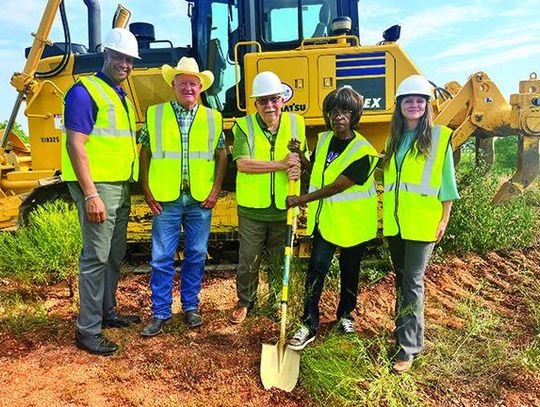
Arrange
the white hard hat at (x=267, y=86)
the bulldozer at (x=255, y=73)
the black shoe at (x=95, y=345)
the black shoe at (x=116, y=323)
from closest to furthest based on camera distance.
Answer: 1. the black shoe at (x=95, y=345)
2. the white hard hat at (x=267, y=86)
3. the black shoe at (x=116, y=323)
4. the bulldozer at (x=255, y=73)

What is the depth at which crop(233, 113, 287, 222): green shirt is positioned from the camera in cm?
368

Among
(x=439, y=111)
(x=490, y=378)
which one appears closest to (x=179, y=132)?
(x=490, y=378)

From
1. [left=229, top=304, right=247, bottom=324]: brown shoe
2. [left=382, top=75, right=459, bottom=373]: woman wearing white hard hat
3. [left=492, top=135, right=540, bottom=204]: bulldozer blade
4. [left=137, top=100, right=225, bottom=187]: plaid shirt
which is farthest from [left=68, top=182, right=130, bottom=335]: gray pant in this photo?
[left=492, top=135, right=540, bottom=204]: bulldozer blade

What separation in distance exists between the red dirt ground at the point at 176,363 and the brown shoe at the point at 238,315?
2.4 inches

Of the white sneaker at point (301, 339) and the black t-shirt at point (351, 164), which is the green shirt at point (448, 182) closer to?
the black t-shirt at point (351, 164)

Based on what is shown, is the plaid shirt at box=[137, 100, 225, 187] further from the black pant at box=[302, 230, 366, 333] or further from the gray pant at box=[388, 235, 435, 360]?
the gray pant at box=[388, 235, 435, 360]

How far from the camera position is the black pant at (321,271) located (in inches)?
138

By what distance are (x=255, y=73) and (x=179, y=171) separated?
6.58 feet

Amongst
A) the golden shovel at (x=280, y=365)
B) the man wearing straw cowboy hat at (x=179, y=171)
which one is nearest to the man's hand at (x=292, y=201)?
the man wearing straw cowboy hat at (x=179, y=171)

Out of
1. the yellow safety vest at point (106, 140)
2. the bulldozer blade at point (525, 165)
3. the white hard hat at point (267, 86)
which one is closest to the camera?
the yellow safety vest at point (106, 140)

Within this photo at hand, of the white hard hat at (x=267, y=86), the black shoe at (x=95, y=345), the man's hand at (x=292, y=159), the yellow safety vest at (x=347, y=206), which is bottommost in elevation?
the black shoe at (x=95, y=345)

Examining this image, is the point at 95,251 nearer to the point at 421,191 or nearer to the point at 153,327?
the point at 153,327

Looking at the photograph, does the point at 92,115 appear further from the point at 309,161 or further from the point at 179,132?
the point at 309,161

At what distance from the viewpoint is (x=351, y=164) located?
130 inches
